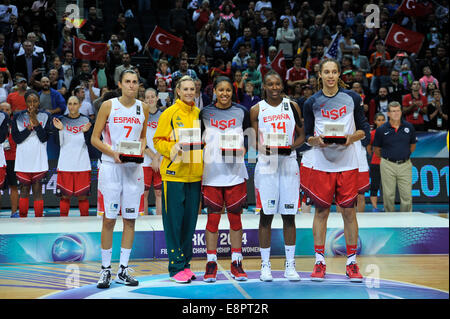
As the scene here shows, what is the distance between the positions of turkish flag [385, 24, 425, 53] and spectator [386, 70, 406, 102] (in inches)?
65.8

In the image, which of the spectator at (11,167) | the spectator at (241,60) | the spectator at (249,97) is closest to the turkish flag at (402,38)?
the spectator at (241,60)

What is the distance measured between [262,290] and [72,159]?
473 cm

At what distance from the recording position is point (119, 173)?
5371 mm

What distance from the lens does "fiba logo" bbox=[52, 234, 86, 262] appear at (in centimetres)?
671

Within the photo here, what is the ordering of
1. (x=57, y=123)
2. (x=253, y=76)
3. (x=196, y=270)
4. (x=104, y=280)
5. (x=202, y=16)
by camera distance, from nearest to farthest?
(x=104, y=280) < (x=196, y=270) < (x=57, y=123) < (x=253, y=76) < (x=202, y=16)

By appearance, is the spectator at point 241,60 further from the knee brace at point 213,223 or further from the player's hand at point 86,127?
the knee brace at point 213,223

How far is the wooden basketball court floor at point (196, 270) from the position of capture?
215 inches


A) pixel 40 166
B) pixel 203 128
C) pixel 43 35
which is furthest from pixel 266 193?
pixel 43 35

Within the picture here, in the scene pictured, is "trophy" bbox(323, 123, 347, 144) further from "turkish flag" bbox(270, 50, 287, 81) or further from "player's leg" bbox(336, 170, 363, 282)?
"turkish flag" bbox(270, 50, 287, 81)

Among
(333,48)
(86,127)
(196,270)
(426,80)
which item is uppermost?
(333,48)

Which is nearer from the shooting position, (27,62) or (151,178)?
(151,178)

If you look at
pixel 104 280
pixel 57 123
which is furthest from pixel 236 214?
pixel 57 123

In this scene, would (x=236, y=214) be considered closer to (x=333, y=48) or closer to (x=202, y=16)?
(x=333, y=48)
